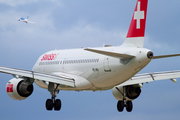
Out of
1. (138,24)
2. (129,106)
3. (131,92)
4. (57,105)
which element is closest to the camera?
(138,24)

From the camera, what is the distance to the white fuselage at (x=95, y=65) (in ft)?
100

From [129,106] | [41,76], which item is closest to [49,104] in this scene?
[41,76]

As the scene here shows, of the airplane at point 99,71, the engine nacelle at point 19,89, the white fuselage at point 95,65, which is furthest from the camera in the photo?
the engine nacelle at point 19,89

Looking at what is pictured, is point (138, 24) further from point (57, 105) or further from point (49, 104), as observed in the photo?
point (49, 104)

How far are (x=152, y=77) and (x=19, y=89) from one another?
441 inches

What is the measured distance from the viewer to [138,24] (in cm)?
3125

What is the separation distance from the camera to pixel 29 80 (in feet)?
112

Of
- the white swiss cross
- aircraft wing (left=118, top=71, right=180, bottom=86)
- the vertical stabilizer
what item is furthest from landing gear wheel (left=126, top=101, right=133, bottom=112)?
the white swiss cross

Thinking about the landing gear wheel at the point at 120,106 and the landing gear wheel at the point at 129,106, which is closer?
the landing gear wheel at the point at 120,106

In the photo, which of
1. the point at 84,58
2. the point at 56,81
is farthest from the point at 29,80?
the point at 84,58

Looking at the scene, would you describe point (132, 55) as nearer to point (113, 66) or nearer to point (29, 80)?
point (113, 66)

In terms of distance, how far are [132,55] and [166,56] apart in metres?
2.37

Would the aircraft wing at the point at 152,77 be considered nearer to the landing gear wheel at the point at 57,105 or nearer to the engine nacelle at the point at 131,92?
the engine nacelle at the point at 131,92

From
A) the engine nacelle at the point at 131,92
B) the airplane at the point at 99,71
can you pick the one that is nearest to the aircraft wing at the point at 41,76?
the airplane at the point at 99,71
